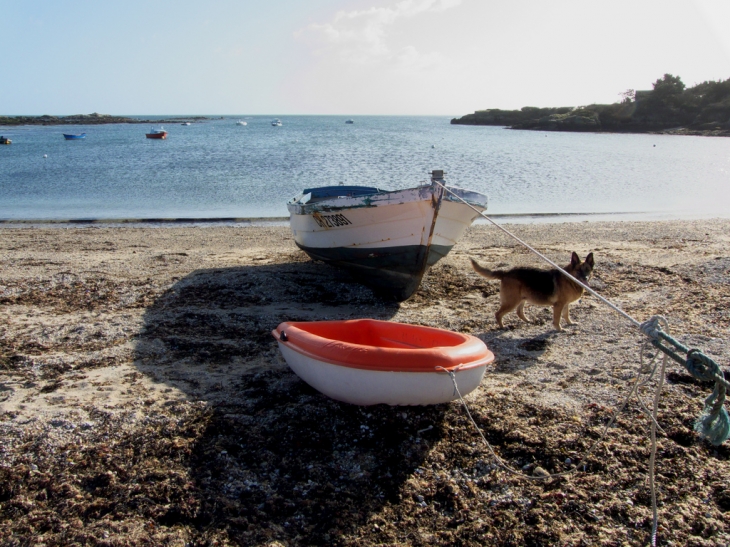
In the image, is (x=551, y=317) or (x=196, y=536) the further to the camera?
(x=551, y=317)

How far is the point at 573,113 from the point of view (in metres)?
79.5

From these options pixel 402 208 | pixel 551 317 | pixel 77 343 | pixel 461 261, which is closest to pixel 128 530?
pixel 77 343

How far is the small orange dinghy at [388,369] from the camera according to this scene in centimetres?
407

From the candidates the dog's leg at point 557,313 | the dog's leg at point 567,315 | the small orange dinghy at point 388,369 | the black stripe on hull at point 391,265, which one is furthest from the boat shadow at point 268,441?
the dog's leg at point 567,315

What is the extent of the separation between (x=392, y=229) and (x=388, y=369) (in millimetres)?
3797

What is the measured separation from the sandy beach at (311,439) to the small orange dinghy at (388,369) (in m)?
0.16

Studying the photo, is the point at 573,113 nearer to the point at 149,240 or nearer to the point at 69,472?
the point at 149,240

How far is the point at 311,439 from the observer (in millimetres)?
4098

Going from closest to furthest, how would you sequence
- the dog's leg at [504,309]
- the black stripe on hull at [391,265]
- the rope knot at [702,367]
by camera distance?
the rope knot at [702,367], the dog's leg at [504,309], the black stripe on hull at [391,265]

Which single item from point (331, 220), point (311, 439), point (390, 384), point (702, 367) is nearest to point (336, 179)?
point (331, 220)

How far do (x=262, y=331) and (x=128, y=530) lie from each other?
11.5 ft

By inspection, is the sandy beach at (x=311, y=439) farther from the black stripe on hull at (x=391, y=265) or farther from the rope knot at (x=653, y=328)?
the rope knot at (x=653, y=328)

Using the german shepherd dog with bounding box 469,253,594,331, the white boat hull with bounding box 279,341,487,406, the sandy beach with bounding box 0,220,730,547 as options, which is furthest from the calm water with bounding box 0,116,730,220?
the white boat hull with bounding box 279,341,487,406

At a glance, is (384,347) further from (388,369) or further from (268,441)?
(268,441)
